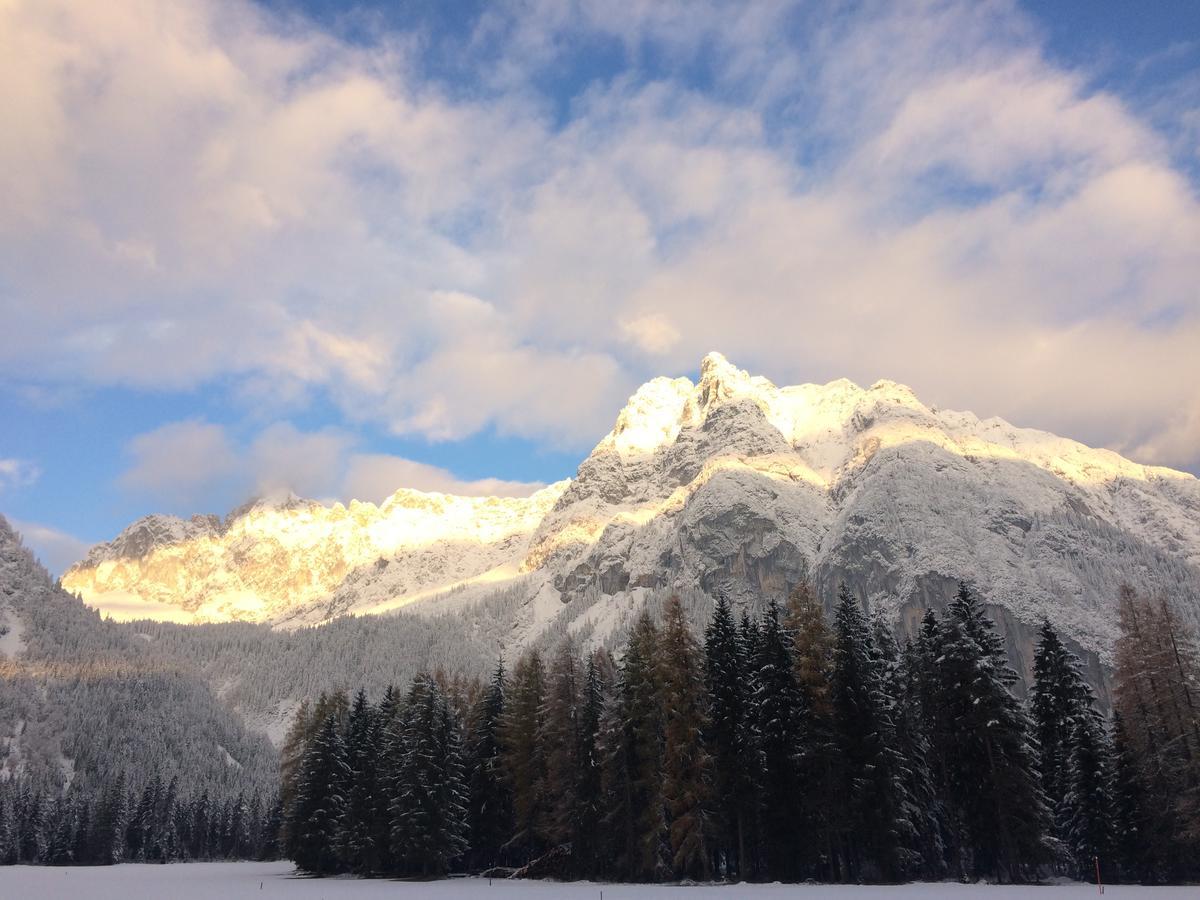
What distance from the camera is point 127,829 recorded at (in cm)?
12119

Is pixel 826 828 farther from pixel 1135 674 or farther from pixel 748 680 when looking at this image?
pixel 1135 674

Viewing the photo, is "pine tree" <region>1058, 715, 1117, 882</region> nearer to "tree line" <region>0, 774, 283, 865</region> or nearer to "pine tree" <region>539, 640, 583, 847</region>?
"pine tree" <region>539, 640, 583, 847</region>

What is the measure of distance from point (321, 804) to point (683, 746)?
120ft

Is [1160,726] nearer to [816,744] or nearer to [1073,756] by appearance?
[1073,756]

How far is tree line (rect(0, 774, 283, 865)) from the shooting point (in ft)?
371

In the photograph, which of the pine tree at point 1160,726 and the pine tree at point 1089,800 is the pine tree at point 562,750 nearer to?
the pine tree at point 1089,800

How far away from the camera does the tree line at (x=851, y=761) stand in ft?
139

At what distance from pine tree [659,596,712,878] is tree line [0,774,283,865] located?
75.7 metres

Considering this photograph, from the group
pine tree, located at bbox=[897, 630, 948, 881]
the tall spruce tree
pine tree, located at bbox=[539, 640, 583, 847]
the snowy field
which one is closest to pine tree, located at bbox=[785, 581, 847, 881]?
the snowy field

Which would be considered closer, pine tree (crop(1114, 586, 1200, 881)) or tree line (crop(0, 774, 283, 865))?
pine tree (crop(1114, 586, 1200, 881))

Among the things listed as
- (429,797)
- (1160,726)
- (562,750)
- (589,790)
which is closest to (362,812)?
(429,797)

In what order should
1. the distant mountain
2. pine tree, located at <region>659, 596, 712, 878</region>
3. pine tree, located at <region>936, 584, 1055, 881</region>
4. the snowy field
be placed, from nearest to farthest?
the snowy field → pine tree, located at <region>936, 584, 1055, 881</region> → pine tree, located at <region>659, 596, 712, 878</region> → the distant mountain

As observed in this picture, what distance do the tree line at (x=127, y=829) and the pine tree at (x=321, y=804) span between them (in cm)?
3953

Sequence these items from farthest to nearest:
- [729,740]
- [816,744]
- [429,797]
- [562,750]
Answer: [429,797]
[562,750]
[729,740]
[816,744]
